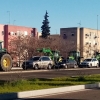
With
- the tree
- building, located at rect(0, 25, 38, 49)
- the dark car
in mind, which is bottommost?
the dark car

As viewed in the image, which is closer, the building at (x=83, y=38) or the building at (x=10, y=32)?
the building at (x=10, y=32)

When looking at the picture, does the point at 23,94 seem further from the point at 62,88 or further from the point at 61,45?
the point at 61,45

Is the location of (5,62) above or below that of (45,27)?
below

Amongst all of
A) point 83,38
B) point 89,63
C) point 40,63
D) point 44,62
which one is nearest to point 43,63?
point 44,62

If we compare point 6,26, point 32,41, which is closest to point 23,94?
point 32,41

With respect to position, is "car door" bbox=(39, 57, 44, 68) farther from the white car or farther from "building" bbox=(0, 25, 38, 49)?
"building" bbox=(0, 25, 38, 49)

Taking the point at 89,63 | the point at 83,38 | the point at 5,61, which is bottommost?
the point at 89,63

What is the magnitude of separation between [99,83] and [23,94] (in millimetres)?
6642

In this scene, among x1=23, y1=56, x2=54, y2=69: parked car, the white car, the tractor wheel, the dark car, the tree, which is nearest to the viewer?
the tractor wheel

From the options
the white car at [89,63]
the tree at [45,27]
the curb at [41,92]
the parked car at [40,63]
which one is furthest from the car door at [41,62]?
the tree at [45,27]

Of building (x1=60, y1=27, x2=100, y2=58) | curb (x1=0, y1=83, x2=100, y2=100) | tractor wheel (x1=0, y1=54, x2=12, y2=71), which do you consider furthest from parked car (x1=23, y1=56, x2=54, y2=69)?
building (x1=60, y1=27, x2=100, y2=58)

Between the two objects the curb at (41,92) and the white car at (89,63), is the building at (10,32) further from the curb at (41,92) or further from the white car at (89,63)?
the curb at (41,92)

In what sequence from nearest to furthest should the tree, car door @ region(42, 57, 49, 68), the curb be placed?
the curb
car door @ region(42, 57, 49, 68)
the tree

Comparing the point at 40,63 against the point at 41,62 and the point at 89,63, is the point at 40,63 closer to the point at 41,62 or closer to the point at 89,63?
the point at 41,62
